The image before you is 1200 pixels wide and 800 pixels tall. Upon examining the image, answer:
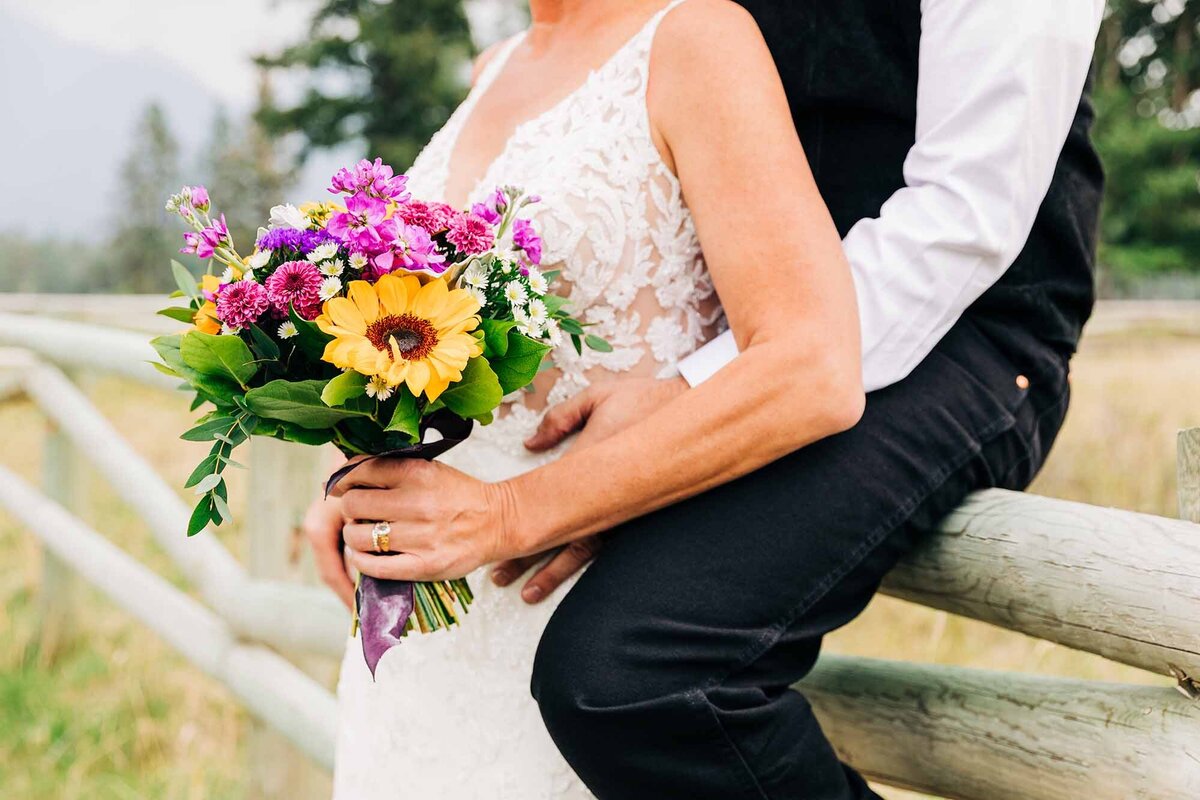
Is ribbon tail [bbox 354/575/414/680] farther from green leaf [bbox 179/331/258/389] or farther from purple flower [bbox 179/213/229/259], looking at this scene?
purple flower [bbox 179/213/229/259]

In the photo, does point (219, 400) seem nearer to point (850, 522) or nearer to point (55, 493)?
point (850, 522)

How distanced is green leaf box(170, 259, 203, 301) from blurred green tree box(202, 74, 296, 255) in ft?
70.8

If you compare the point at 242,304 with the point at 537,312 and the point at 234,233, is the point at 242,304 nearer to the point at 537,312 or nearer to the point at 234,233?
the point at 537,312

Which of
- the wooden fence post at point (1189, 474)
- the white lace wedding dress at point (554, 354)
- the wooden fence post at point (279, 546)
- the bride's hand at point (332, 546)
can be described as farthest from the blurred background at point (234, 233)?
the wooden fence post at point (1189, 474)

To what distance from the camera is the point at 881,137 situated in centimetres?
179

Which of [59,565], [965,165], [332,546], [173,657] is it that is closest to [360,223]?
[965,165]

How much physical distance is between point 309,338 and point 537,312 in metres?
0.30

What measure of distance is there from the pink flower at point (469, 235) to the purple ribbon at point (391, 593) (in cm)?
25

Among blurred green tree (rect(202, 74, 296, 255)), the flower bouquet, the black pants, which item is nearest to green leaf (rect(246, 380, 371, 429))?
the flower bouquet

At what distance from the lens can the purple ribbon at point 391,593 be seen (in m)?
1.58

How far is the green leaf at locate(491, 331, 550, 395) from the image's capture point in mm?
1468

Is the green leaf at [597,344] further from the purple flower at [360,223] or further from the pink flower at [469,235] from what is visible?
the purple flower at [360,223]

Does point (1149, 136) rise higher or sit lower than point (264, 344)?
lower

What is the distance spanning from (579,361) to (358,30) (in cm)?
2203
